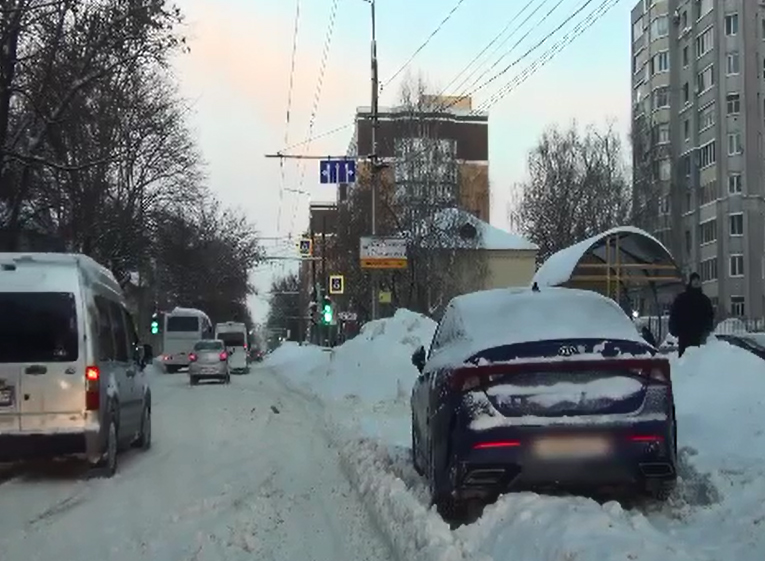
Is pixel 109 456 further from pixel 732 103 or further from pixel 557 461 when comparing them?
pixel 732 103

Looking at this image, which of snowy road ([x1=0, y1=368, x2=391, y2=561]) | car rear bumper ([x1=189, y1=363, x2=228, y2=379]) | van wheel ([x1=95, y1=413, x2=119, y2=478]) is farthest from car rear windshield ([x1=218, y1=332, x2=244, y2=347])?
van wheel ([x1=95, y1=413, x2=119, y2=478])

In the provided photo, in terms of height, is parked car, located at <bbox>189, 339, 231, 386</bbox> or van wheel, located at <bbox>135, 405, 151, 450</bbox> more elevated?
van wheel, located at <bbox>135, 405, 151, 450</bbox>

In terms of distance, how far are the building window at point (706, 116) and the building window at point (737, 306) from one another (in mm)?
11465

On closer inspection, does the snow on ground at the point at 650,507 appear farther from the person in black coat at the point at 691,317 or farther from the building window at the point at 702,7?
the building window at the point at 702,7

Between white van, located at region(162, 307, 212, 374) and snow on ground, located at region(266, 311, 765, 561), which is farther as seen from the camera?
white van, located at region(162, 307, 212, 374)

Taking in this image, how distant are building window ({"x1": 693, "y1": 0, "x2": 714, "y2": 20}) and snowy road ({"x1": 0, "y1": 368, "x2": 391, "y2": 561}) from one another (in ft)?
209

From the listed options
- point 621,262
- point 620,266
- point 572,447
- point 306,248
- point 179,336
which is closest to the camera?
point 572,447

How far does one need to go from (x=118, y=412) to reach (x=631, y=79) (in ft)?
251

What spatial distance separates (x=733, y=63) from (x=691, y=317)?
58.6 m

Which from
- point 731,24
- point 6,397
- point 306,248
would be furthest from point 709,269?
point 6,397

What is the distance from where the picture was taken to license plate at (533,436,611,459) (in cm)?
767

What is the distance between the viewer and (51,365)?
11141mm

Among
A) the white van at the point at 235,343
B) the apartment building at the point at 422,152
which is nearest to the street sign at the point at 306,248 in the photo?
the apartment building at the point at 422,152

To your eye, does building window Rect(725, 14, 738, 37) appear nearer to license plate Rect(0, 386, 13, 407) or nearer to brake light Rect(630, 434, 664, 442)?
license plate Rect(0, 386, 13, 407)
